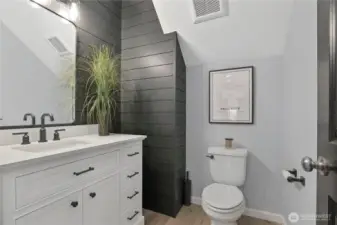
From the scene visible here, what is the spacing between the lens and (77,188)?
1.16 m

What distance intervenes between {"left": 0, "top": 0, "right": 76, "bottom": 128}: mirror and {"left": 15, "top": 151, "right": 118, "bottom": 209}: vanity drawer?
0.65 m

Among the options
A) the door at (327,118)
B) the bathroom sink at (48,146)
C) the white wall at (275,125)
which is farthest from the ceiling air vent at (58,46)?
the door at (327,118)

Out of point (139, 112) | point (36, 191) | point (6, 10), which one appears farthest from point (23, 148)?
point (139, 112)

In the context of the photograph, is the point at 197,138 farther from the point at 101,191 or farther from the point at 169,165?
the point at 101,191

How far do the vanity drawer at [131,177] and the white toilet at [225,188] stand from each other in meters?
0.61

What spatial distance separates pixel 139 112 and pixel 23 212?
1483 mm

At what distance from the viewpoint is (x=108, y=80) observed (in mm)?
1830

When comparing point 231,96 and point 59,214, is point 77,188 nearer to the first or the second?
point 59,214

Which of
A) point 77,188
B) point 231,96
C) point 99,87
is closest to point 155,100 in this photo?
point 99,87

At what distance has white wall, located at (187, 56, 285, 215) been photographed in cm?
199

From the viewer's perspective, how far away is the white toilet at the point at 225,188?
1.50m

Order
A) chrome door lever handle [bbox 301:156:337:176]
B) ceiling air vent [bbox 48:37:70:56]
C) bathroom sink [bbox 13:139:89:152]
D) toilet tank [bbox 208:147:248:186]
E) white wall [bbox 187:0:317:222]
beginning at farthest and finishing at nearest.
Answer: toilet tank [bbox 208:147:248:186] → ceiling air vent [bbox 48:37:70:56] → bathroom sink [bbox 13:139:89:152] → white wall [bbox 187:0:317:222] → chrome door lever handle [bbox 301:156:337:176]

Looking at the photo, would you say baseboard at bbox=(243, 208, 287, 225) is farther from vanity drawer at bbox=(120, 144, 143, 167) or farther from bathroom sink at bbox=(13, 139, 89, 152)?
bathroom sink at bbox=(13, 139, 89, 152)

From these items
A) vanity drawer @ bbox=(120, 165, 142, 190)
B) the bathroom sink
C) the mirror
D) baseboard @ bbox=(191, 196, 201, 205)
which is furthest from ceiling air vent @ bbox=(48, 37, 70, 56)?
baseboard @ bbox=(191, 196, 201, 205)
